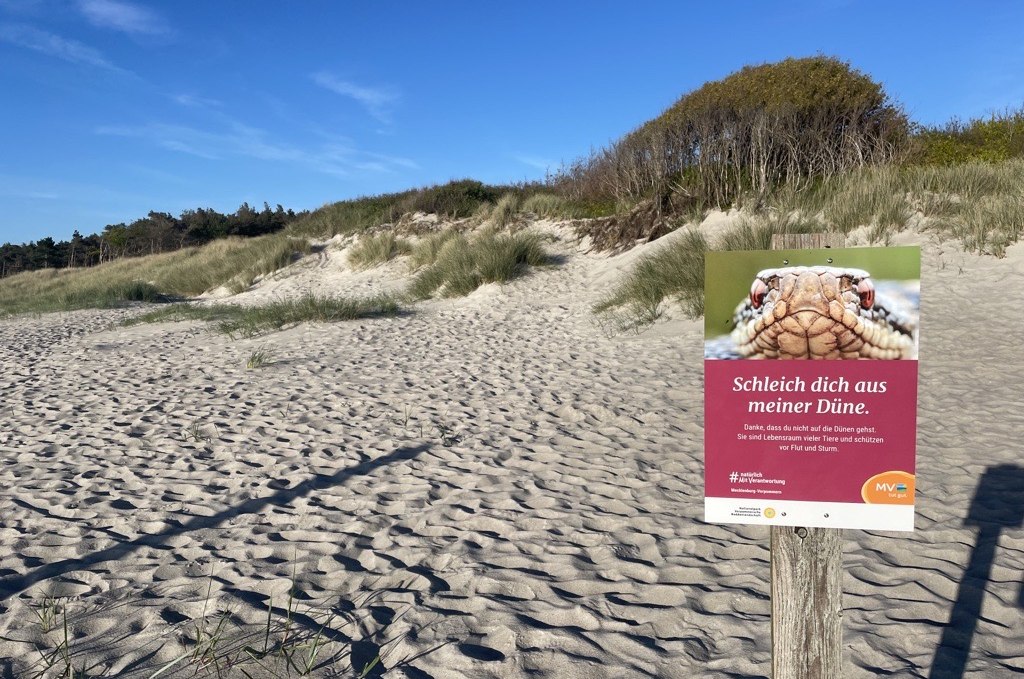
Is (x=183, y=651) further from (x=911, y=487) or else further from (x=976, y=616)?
(x=976, y=616)

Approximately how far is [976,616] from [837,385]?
1.76 m

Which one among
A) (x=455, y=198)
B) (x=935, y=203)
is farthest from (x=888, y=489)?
(x=455, y=198)

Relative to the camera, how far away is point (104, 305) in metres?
18.9

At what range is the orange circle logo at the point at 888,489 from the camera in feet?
5.72

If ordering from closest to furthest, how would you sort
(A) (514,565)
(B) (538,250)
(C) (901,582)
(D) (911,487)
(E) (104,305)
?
(D) (911,487) < (C) (901,582) < (A) (514,565) < (B) (538,250) < (E) (104,305)

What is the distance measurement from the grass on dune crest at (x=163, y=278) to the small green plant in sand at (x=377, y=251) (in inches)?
131

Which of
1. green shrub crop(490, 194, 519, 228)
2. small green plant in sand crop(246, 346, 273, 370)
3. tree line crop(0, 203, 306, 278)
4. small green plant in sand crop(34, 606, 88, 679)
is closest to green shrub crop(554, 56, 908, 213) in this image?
green shrub crop(490, 194, 519, 228)

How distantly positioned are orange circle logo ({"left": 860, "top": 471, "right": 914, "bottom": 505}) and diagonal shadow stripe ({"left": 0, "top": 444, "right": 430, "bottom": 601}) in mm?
3512

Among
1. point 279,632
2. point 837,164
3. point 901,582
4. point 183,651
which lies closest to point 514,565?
point 279,632

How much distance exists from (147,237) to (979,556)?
4616 centimetres

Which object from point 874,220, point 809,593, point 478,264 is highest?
point 874,220

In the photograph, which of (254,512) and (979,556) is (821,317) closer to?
(979,556)

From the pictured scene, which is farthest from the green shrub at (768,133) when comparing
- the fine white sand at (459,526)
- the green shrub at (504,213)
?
the fine white sand at (459,526)

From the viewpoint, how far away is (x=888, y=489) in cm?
177
